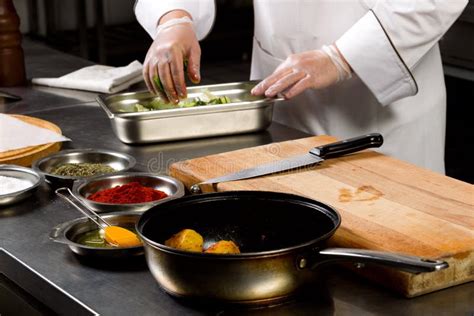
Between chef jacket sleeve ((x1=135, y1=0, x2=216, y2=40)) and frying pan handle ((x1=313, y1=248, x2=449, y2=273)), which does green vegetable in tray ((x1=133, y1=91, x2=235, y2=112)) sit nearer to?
chef jacket sleeve ((x1=135, y1=0, x2=216, y2=40))

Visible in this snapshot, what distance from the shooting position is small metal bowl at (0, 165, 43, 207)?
5.51ft

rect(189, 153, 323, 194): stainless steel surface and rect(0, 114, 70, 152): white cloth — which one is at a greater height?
rect(189, 153, 323, 194): stainless steel surface

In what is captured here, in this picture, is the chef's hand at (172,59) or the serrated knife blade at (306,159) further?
the chef's hand at (172,59)

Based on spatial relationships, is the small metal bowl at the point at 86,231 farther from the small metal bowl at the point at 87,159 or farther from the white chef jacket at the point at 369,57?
the white chef jacket at the point at 369,57

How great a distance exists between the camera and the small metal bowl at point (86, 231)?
4.57 ft

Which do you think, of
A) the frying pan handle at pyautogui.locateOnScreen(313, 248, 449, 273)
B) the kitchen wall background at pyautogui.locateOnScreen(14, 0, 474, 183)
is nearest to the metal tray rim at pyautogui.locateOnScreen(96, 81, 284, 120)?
the frying pan handle at pyautogui.locateOnScreen(313, 248, 449, 273)

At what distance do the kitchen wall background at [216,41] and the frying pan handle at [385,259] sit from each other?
227 cm

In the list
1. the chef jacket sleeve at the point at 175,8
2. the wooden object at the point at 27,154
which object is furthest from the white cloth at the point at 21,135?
the chef jacket sleeve at the point at 175,8

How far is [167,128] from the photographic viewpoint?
2.05 metres

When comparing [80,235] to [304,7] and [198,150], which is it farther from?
[304,7]

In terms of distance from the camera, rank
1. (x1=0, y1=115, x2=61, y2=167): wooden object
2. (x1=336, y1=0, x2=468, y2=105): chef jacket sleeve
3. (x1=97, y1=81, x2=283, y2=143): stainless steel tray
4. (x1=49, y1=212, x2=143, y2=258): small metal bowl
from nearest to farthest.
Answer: (x1=49, y1=212, x2=143, y2=258): small metal bowl < (x1=0, y1=115, x2=61, y2=167): wooden object < (x1=97, y1=81, x2=283, y2=143): stainless steel tray < (x1=336, y1=0, x2=468, y2=105): chef jacket sleeve

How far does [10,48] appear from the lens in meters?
2.59

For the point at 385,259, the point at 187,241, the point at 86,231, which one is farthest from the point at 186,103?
the point at 385,259

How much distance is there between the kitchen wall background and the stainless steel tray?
1.49 m
